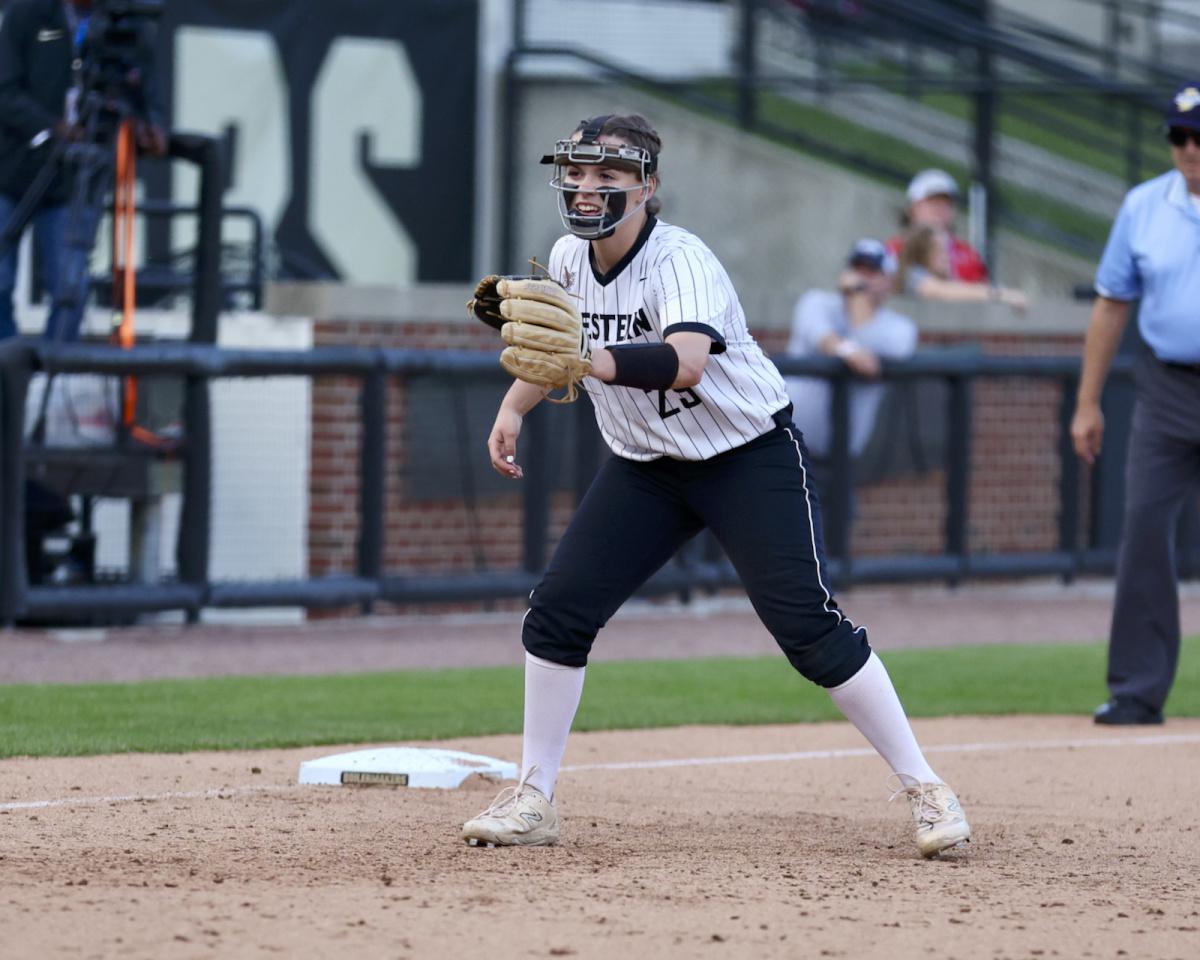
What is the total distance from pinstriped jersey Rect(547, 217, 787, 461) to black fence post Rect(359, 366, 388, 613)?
595cm

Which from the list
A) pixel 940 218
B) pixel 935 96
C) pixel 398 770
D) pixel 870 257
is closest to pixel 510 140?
pixel 935 96

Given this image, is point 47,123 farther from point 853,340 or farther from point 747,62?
point 747,62

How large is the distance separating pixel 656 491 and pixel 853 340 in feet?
24.0

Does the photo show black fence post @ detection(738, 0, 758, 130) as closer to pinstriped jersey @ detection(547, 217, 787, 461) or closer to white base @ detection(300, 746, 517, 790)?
white base @ detection(300, 746, 517, 790)

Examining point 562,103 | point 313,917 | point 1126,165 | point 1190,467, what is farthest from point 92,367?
point 1126,165

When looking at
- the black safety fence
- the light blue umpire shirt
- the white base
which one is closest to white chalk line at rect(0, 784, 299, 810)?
the white base

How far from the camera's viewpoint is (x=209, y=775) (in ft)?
21.9

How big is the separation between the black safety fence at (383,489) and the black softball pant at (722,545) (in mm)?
5099

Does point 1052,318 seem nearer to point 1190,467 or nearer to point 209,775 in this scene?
point 1190,467

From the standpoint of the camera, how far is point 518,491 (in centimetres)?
1198

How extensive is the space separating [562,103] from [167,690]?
9.19m

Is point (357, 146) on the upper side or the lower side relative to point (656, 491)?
upper

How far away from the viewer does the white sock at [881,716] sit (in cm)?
545

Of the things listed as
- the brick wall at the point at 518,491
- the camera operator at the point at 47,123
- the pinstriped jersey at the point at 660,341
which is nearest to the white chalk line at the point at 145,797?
the pinstriped jersey at the point at 660,341
